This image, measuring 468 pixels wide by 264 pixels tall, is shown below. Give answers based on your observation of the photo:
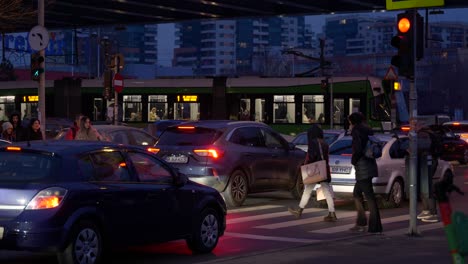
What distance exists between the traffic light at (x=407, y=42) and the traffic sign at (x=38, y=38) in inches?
539

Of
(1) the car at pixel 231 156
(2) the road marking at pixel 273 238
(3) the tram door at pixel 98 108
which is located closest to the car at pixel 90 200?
(2) the road marking at pixel 273 238

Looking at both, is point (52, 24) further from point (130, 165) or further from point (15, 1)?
point (130, 165)

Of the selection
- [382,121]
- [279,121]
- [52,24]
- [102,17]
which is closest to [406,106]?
[382,121]

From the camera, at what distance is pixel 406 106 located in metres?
40.2

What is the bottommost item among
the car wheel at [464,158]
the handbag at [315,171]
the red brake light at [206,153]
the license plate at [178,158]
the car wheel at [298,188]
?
the car wheel at [464,158]

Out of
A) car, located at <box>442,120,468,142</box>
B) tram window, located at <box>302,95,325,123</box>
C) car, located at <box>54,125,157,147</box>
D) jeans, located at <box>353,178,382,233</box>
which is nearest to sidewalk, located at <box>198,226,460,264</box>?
jeans, located at <box>353,178,382,233</box>

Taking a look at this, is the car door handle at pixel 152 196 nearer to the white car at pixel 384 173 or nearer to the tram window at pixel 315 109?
the white car at pixel 384 173

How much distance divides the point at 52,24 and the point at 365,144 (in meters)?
42.6

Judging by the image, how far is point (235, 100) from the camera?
4069 centimetres

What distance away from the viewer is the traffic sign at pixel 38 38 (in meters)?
24.8

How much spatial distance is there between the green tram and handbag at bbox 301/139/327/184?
70.2ft

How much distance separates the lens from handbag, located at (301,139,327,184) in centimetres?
1557

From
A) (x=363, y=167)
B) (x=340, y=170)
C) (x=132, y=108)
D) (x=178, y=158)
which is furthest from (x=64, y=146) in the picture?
(x=132, y=108)

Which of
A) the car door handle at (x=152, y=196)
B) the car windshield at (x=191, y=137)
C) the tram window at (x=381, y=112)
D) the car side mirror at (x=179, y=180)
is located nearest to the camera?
the car door handle at (x=152, y=196)
